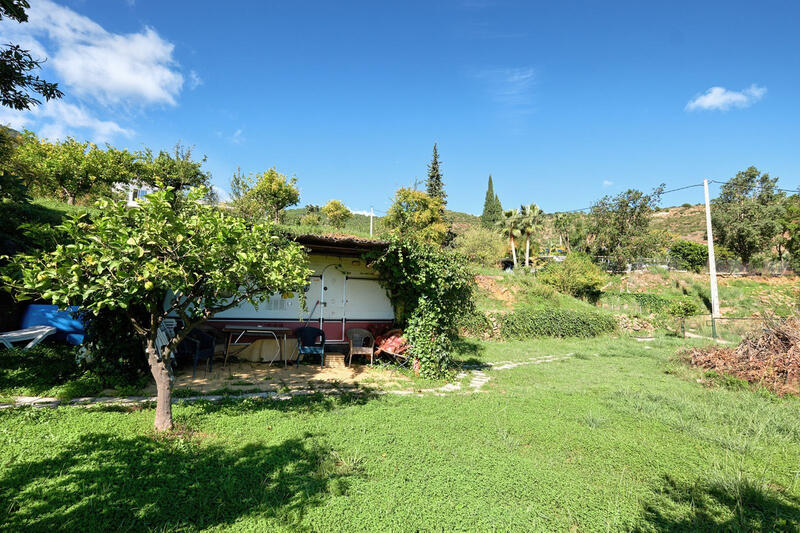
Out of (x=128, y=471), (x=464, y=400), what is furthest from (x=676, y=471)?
(x=128, y=471)

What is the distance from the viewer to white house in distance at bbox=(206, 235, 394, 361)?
809 cm

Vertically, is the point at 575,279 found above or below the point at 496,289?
above

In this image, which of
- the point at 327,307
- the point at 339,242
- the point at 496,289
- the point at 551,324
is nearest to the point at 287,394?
the point at 339,242

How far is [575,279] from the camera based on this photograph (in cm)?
2236

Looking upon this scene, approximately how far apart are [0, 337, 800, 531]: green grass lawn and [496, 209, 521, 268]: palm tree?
28555mm

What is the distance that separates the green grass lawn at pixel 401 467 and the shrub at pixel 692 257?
3287 cm

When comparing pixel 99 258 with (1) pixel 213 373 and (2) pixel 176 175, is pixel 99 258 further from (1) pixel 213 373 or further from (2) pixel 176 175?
(2) pixel 176 175

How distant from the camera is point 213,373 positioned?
671 centimetres

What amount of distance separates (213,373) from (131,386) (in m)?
1.44

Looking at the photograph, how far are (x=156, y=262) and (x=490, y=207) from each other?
61173 millimetres

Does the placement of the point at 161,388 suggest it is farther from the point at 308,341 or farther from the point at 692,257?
the point at 692,257

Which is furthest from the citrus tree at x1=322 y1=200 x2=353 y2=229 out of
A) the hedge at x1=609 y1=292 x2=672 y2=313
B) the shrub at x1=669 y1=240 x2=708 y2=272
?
A: the shrub at x1=669 y1=240 x2=708 y2=272

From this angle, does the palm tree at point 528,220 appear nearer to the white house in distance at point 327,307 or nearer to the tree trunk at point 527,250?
the tree trunk at point 527,250

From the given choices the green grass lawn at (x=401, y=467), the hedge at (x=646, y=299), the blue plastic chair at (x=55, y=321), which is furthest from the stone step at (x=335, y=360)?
the hedge at (x=646, y=299)
